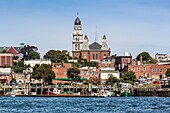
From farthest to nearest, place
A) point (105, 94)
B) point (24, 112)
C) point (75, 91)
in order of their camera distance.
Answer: point (75, 91), point (105, 94), point (24, 112)

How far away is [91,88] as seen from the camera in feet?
646

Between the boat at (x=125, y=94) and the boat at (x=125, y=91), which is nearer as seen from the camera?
the boat at (x=125, y=94)

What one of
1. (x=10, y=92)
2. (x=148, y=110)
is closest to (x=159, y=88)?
(x=10, y=92)

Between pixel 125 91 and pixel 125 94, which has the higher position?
pixel 125 91

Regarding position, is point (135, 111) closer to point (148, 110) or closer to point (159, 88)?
point (148, 110)

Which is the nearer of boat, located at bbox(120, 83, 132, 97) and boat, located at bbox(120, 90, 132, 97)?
boat, located at bbox(120, 90, 132, 97)

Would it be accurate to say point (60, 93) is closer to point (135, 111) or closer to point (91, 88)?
point (91, 88)

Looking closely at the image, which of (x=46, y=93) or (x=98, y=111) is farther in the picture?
(x=46, y=93)

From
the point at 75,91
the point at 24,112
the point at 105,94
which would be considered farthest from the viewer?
the point at 75,91

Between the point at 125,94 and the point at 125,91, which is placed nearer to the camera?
the point at 125,94

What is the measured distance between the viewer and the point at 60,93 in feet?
616

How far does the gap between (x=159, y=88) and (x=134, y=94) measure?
7660mm

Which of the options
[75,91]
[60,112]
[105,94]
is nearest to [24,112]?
[60,112]

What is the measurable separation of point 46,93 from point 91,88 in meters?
10.4
